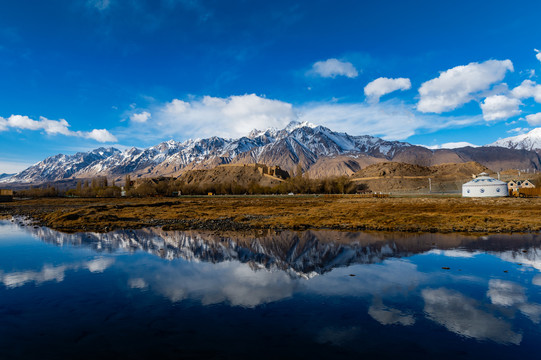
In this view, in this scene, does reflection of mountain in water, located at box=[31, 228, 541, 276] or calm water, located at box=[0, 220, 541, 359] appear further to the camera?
reflection of mountain in water, located at box=[31, 228, 541, 276]

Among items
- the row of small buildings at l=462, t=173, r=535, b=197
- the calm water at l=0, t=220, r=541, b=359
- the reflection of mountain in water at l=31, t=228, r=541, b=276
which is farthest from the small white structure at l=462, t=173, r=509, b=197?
the calm water at l=0, t=220, r=541, b=359

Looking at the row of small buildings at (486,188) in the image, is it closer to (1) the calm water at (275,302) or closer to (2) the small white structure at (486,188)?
(2) the small white structure at (486,188)

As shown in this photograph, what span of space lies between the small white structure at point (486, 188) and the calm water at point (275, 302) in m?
58.7

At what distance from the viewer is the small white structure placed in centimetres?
6769

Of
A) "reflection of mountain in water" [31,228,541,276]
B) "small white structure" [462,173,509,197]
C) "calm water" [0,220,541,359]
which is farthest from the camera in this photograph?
"small white structure" [462,173,509,197]

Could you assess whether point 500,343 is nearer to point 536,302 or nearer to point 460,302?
point 460,302

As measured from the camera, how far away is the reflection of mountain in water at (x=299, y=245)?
1670 centimetres

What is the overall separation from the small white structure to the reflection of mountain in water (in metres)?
53.9

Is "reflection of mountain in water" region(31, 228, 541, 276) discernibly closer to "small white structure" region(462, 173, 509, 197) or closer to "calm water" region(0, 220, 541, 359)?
"calm water" region(0, 220, 541, 359)

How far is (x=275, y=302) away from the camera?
35.1 ft

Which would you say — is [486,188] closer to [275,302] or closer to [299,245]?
[299,245]

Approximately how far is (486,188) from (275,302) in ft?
253

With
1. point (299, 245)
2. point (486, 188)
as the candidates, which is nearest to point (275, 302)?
point (299, 245)

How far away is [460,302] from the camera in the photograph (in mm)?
10367
